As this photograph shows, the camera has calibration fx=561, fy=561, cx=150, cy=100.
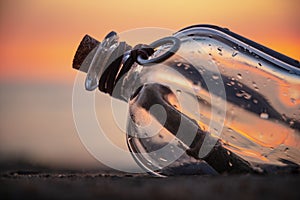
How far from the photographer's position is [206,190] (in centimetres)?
88

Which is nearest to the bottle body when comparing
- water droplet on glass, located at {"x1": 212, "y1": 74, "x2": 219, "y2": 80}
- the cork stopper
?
water droplet on glass, located at {"x1": 212, "y1": 74, "x2": 219, "y2": 80}

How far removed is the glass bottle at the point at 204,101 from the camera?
143cm

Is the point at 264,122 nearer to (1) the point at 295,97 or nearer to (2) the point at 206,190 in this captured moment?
(1) the point at 295,97

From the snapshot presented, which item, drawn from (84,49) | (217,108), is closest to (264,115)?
(217,108)

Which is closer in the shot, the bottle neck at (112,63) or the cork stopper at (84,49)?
the bottle neck at (112,63)

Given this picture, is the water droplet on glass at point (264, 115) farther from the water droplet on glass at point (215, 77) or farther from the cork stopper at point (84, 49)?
the cork stopper at point (84, 49)

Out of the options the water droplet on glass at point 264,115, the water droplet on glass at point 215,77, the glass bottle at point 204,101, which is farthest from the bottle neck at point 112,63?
the water droplet on glass at point 264,115

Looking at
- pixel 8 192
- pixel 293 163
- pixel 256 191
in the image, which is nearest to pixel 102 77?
pixel 293 163

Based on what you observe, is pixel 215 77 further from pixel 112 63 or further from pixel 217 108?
pixel 112 63

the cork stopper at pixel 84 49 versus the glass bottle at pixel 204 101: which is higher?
the cork stopper at pixel 84 49

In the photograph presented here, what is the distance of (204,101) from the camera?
1.46 metres

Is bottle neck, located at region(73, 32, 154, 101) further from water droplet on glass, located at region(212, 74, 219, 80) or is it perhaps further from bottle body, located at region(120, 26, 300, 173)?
water droplet on glass, located at region(212, 74, 219, 80)

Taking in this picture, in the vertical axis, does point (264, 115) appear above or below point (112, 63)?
below

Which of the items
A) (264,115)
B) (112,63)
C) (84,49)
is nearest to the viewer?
(264,115)
